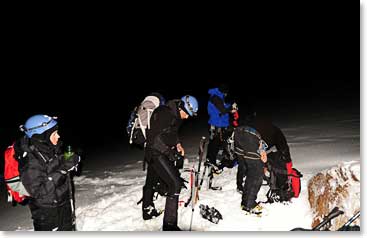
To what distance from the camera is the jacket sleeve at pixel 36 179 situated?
3855mm

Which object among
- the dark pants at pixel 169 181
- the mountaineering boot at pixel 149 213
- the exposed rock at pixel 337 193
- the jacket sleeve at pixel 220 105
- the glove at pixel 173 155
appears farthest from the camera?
the jacket sleeve at pixel 220 105

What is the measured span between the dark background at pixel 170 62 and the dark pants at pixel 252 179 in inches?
345

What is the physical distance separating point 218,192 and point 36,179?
3.41 m

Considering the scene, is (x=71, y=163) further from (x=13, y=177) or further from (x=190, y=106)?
(x=190, y=106)

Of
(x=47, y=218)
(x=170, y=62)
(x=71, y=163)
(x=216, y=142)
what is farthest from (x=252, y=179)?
(x=170, y=62)

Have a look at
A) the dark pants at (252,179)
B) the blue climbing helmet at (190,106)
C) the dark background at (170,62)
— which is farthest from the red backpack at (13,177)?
the dark background at (170,62)

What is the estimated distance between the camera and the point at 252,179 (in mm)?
5340

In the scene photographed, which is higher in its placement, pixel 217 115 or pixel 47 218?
pixel 217 115

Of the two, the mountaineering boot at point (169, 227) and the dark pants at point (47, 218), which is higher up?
the dark pants at point (47, 218)

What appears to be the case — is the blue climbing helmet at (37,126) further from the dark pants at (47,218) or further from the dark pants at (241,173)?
the dark pants at (241,173)

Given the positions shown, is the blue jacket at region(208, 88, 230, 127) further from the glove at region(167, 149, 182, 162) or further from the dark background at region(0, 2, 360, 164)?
the dark background at region(0, 2, 360, 164)

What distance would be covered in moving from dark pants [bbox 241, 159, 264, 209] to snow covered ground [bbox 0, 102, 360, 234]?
234mm

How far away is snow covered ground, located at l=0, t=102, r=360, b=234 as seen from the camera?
534 centimetres

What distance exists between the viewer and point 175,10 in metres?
81.9
